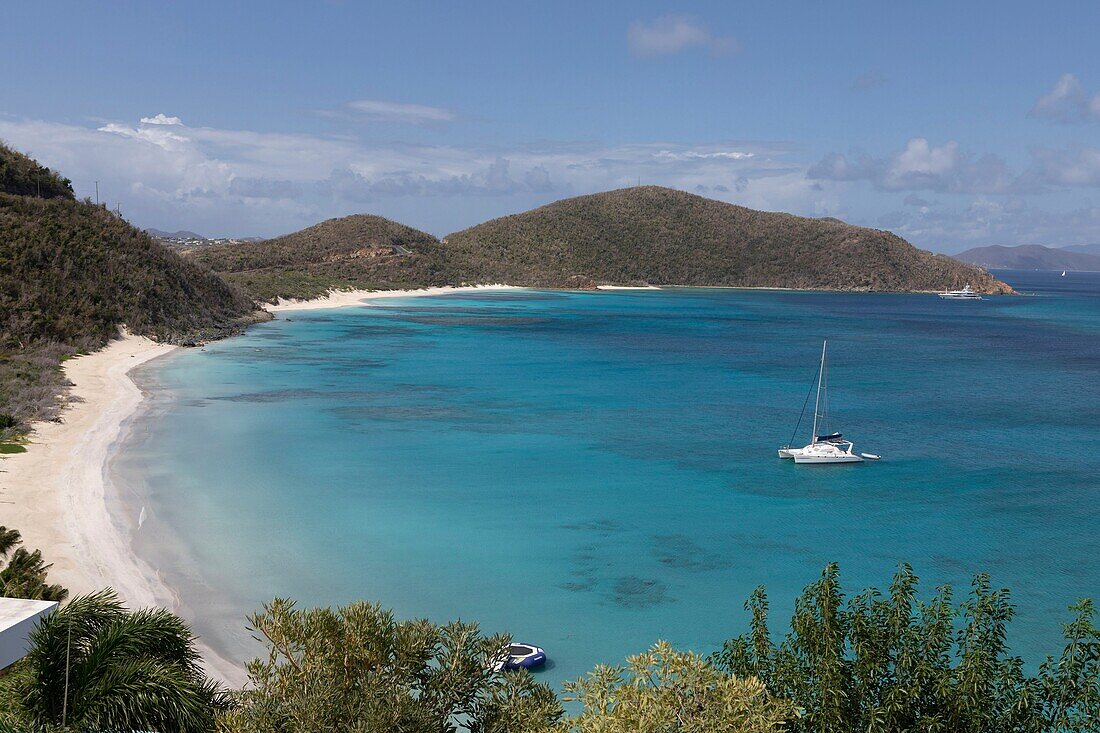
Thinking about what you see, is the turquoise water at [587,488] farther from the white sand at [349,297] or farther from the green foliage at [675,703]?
the white sand at [349,297]

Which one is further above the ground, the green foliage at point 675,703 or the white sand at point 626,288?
the white sand at point 626,288

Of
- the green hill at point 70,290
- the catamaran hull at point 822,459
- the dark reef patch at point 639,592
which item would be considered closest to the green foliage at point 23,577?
the dark reef patch at point 639,592

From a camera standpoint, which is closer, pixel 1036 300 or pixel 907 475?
pixel 907 475

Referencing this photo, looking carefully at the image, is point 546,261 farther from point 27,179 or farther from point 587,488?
point 587,488

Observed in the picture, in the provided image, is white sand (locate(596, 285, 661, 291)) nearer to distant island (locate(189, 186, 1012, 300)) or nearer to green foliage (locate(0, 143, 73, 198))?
distant island (locate(189, 186, 1012, 300))

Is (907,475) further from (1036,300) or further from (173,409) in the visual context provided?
(1036,300)

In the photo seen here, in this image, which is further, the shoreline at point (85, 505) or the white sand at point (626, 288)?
the white sand at point (626, 288)

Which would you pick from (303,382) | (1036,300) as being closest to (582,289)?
(1036,300)
